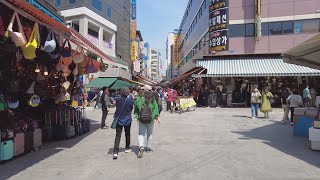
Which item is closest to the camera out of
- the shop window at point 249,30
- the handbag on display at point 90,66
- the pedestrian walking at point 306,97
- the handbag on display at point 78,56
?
the handbag on display at point 78,56

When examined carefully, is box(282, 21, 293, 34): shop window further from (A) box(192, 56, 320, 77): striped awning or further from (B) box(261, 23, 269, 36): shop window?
(A) box(192, 56, 320, 77): striped awning

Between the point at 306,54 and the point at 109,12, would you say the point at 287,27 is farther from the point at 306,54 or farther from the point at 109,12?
the point at 109,12

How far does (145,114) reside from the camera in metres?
8.27

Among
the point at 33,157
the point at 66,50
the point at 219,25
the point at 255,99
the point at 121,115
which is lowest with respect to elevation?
the point at 33,157

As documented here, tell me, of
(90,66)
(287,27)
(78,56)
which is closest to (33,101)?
(78,56)

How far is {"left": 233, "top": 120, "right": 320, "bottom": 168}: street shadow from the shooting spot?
8.34 m

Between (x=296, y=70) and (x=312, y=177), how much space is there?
19.9 metres

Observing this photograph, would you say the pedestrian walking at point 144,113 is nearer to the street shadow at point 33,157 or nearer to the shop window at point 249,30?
the street shadow at point 33,157

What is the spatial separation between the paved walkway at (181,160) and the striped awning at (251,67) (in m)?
13.9

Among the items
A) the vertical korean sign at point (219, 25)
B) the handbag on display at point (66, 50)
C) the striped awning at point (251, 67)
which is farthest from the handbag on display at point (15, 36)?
the vertical korean sign at point (219, 25)

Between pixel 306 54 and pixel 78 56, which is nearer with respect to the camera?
pixel 78 56

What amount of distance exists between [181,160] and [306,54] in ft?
20.2

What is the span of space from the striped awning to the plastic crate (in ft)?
44.8

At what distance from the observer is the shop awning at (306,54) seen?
9625 millimetres
